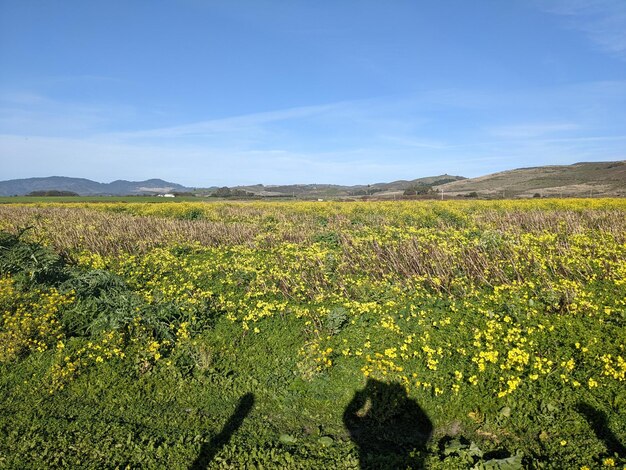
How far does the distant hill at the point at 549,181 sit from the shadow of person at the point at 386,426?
62706mm

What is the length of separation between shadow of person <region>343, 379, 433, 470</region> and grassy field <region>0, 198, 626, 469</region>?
0.08 feet

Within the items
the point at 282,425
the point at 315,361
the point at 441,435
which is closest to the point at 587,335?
the point at 441,435

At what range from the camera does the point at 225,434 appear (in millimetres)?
6160

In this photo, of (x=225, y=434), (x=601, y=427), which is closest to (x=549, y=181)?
(x=601, y=427)

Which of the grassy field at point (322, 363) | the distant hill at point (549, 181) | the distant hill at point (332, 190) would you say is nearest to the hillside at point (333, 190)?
the distant hill at point (332, 190)

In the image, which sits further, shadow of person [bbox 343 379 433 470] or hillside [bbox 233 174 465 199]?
hillside [bbox 233 174 465 199]

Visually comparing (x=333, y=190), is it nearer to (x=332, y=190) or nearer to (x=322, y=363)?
(x=332, y=190)

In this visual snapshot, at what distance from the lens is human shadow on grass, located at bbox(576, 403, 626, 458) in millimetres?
5348

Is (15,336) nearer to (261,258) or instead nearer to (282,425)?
(282,425)

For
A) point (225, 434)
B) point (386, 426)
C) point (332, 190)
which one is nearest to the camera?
point (225, 434)

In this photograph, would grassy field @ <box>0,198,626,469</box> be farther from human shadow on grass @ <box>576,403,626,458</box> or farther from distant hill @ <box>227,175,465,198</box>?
distant hill @ <box>227,175,465,198</box>

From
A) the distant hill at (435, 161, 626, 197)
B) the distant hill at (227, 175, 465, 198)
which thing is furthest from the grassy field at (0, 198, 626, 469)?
the distant hill at (227, 175, 465, 198)

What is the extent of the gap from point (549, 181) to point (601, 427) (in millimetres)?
92858

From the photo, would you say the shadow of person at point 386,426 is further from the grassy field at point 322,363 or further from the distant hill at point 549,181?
the distant hill at point 549,181
